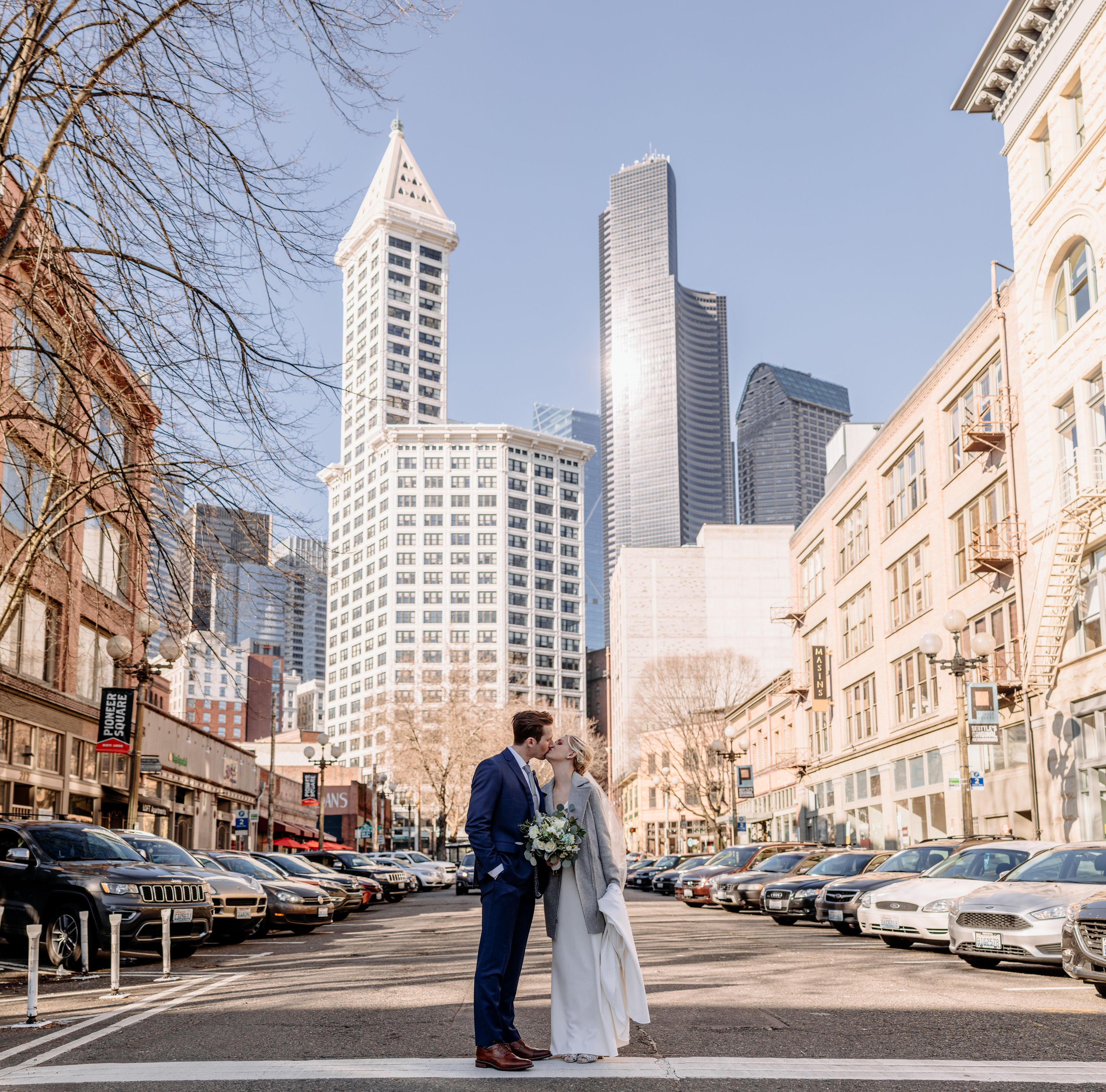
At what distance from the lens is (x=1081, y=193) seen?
28.4m

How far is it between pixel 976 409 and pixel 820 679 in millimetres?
19343

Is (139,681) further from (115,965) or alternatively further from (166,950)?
(115,965)

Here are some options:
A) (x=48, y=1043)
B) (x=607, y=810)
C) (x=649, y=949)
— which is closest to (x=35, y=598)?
(x=649, y=949)

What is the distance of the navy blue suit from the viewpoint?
7.33 meters

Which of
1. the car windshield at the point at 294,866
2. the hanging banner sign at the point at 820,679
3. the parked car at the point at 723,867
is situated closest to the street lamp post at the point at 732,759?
the hanging banner sign at the point at 820,679

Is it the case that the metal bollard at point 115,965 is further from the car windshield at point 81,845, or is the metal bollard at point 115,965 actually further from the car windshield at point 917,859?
the car windshield at point 917,859

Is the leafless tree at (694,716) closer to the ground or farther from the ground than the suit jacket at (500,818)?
farther from the ground

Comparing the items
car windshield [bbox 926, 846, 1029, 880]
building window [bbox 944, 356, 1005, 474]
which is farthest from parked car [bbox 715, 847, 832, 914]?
building window [bbox 944, 356, 1005, 474]

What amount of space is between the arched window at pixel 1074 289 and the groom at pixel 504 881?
2452cm

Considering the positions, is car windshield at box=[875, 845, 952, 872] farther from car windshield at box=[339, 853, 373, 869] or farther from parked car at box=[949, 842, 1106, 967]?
car windshield at box=[339, 853, 373, 869]

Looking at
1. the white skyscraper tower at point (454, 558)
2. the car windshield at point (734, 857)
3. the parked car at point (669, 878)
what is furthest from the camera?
the white skyscraper tower at point (454, 558)

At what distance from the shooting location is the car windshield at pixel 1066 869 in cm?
1440

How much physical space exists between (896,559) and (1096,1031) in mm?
35025

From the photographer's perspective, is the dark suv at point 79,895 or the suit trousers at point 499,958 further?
the dark suv at point 79,895
